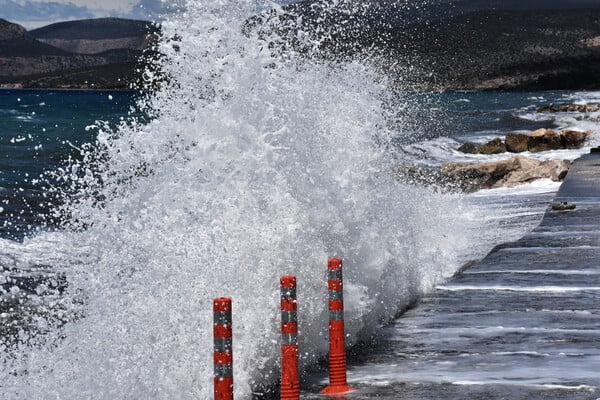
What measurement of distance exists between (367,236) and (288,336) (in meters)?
4.06

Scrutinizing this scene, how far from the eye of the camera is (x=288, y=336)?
7.31 metres

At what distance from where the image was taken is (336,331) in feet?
26.5

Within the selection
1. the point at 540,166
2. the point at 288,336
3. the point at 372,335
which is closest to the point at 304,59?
the point at 372,335

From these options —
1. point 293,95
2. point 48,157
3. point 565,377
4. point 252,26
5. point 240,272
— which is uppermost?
point 48,157

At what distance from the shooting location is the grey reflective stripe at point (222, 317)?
20.4ft

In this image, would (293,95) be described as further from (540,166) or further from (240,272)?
(540,166)

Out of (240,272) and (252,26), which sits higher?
(252,26)

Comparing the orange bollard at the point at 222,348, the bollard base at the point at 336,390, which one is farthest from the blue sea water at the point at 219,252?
the orange bollard at the point at 222,348

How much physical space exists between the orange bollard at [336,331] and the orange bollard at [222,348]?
1809mm

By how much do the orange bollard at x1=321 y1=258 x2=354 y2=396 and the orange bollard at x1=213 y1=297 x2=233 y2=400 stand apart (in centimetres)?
181

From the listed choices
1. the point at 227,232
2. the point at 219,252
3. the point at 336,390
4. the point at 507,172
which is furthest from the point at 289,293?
the point at 507,172

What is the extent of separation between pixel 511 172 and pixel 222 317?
23.5m

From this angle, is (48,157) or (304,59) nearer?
(304,59)

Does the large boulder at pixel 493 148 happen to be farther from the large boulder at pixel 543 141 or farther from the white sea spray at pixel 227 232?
the white sea spray at pixel 227 232
